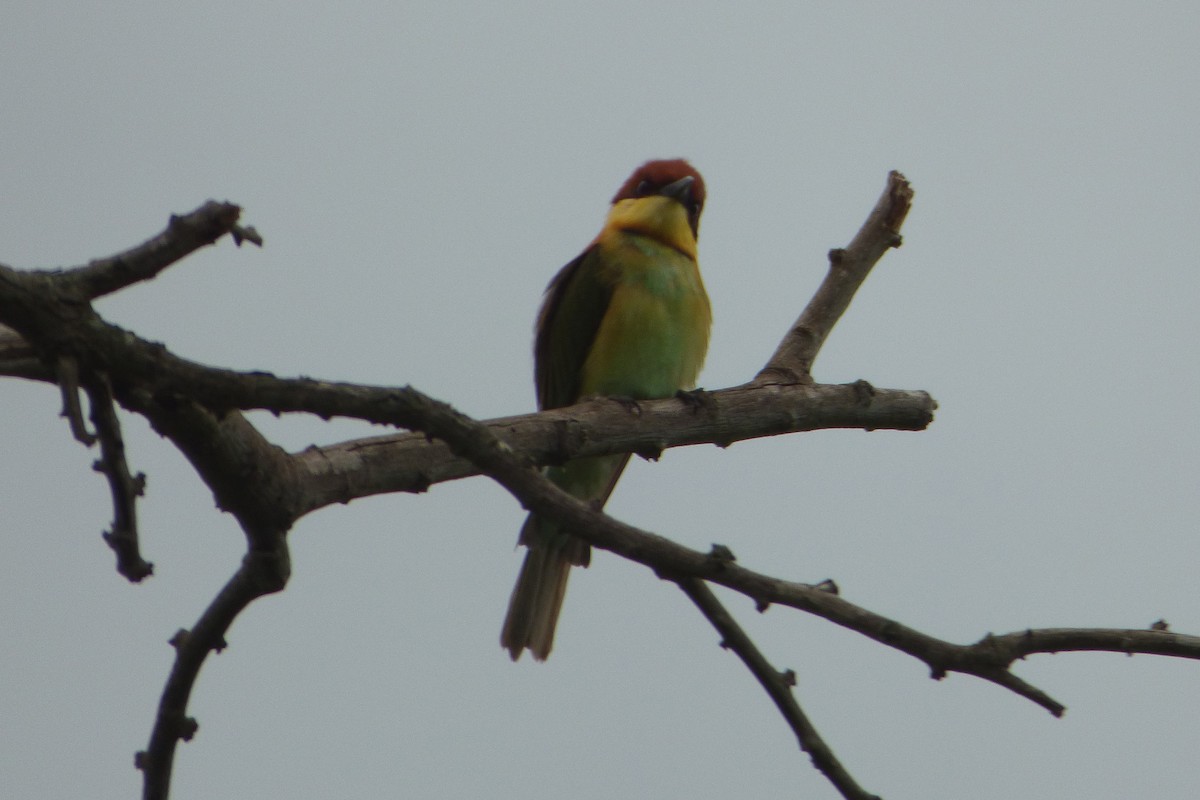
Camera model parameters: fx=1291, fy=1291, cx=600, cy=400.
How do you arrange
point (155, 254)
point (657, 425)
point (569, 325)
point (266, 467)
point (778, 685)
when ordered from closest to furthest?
1. point (155, 254)
2. point (266, 467)
3. point (778, 685)
4. point (657, 425)
5. point (569, 325)

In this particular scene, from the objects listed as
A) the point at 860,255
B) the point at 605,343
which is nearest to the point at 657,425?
the point at 860,255

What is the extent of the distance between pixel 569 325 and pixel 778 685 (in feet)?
10.5

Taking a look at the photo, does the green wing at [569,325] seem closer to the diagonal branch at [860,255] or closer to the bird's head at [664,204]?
the bird's head at [664,204]

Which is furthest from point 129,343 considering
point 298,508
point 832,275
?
point 832,275

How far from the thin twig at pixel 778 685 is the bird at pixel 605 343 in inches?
82.0

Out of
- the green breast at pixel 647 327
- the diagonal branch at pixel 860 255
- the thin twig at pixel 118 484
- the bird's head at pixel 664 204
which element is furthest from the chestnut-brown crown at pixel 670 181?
the thin twig at pixel 118 484

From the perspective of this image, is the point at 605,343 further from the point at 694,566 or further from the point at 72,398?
the point at 72,398

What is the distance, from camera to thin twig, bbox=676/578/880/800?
3057 mm

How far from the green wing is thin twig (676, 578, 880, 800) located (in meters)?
2.70

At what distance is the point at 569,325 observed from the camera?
6.20 meters

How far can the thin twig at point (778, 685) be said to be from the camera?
306cm

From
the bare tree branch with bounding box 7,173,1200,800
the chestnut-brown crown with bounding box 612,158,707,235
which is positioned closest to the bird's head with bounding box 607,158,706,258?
the chestnut-brown crown with bounding box 612,158,707,235

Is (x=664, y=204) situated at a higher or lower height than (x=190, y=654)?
higher

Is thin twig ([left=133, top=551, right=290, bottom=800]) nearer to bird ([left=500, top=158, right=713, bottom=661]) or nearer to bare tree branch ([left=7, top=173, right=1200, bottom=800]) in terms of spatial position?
bare tree branch ([left=7, top=173, right=1200, bottom=800])
